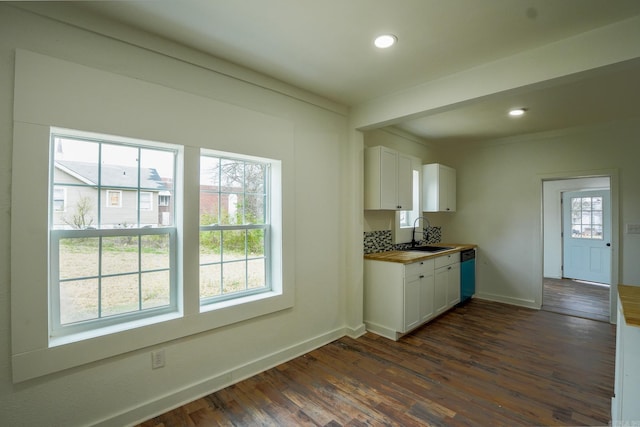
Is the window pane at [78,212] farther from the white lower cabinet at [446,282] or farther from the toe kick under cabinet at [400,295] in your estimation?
the white lower cabinet at [446,282]

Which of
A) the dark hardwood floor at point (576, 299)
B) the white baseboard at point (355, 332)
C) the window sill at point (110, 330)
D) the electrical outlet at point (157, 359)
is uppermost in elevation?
the window sill at point (110, 330)

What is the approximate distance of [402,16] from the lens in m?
1.85

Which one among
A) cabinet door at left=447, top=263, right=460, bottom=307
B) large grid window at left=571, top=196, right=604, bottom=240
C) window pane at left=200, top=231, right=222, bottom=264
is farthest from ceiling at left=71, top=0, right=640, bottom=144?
large grid window at left=571, top=196, right=604, bottom=240

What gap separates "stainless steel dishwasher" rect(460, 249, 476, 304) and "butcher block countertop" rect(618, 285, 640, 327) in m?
2.57

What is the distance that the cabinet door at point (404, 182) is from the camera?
392 cm

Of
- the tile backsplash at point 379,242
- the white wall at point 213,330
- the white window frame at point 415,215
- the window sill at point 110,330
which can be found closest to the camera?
the white wall at point 213,330

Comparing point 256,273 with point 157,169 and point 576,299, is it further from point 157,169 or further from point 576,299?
point 576,299

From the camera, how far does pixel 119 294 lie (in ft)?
6.70

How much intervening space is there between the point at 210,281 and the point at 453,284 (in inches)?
134

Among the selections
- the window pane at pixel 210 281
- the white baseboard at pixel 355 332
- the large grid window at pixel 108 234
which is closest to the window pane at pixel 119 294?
the large grid window at pixel 108 234

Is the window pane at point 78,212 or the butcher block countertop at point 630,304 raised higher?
the window pane at point 78,212

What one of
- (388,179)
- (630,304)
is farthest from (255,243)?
(630,304)

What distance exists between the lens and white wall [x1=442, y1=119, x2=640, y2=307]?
3.79 metres

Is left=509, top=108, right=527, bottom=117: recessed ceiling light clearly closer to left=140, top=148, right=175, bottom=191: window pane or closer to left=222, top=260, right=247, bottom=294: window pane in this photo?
left=222, top=260, right=247, bottom=294: window pane
